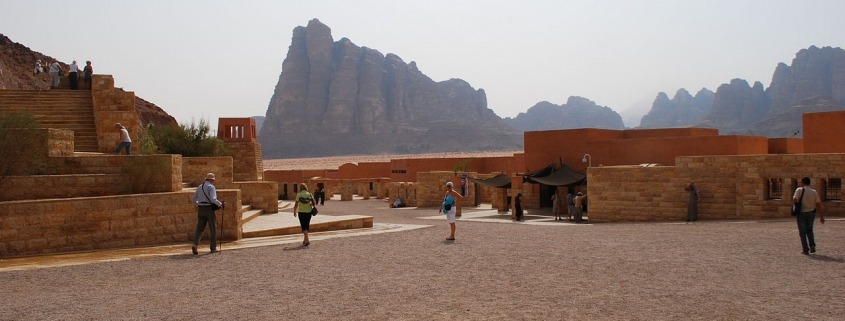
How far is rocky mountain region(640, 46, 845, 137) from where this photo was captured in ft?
379

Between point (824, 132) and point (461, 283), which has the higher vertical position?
point (824, 132)

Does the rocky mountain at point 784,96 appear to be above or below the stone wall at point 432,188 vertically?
above

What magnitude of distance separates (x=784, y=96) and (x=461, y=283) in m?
146

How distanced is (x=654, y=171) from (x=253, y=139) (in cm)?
1675

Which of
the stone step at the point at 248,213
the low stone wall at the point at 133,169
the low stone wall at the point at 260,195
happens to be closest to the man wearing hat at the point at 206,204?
the low stone wall at the point at 133,169

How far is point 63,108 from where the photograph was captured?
1744 cm

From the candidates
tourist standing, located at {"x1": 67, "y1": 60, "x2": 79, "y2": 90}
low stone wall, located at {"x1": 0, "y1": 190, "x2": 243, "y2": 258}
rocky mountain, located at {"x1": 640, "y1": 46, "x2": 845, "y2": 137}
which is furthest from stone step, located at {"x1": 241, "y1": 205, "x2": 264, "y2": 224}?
rocky mountain, located at {"x1": 640, "y1": 46, "x2": 845, "y2": 137}

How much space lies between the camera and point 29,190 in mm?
10984

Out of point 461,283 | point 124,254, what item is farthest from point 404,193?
point 461,283

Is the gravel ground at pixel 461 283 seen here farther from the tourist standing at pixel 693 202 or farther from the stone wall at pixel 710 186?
the tourist standing at pixel 693 202

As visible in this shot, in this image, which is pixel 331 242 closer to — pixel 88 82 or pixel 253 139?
pixel 88 82

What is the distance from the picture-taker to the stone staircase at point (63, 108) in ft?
52.4

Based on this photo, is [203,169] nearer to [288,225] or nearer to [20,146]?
[288,225]

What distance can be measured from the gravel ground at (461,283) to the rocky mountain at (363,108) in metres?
133
